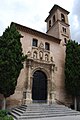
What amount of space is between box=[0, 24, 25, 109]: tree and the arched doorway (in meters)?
3.09

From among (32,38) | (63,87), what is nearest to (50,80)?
(63,87)

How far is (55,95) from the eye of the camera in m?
13.8

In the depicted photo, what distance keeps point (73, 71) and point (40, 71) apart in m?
3.46

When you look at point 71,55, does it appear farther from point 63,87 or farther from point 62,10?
point 62,10

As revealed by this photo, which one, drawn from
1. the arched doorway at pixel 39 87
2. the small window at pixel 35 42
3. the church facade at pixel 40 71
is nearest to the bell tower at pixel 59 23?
the church facade at pixel 40 71

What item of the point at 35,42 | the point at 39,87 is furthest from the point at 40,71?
the point at 35,42

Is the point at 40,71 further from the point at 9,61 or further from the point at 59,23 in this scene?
the point at 59,23

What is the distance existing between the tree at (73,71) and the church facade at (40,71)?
3.23 feet

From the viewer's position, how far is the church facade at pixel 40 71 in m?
12.3

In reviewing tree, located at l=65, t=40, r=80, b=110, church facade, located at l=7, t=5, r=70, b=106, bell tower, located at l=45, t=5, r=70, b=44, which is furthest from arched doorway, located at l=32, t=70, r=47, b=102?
bell tower, located at l=45, t=5, r=70, b=44

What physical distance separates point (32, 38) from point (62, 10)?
26.6 feet

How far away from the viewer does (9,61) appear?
Answer: 1041 centimetres

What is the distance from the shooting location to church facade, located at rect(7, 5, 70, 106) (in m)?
12.3

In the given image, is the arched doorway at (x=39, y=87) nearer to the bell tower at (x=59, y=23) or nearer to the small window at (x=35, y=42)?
the small window at (x=35, y=42)
